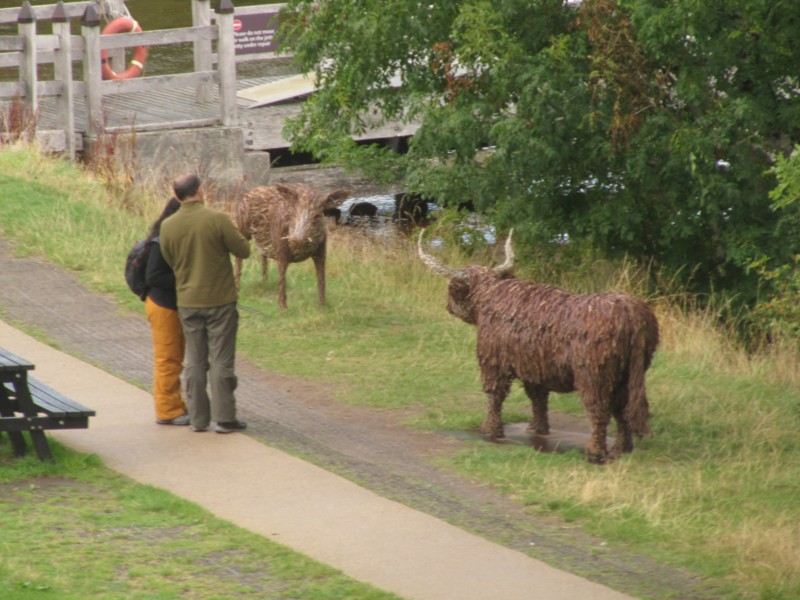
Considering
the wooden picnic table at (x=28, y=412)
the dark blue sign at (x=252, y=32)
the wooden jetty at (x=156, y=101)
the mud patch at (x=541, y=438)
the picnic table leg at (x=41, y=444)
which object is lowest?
the mud patch at (x=541, y=438)

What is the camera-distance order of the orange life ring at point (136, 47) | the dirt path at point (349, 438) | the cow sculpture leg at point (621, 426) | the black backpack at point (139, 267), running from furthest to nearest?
the orange life ring at point (136, 47), the black backpack at point (139, 267), the cow sculpture leg at point (621, 426), the dirt path at point (349, 438)

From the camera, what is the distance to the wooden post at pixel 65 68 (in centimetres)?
1883

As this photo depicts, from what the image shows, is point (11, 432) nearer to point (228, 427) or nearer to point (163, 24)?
point (228, 427)

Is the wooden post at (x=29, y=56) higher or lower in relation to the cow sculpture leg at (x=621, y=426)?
higher

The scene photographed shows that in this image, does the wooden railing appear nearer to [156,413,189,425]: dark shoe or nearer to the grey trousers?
[156,413,189,425]: dark shoe

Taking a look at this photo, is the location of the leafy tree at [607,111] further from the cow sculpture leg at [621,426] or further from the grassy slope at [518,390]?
the cow sculpture leg at [621,426]

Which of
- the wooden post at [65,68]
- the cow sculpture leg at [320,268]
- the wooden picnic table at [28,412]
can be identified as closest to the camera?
the wooden picnic table at [28,412]

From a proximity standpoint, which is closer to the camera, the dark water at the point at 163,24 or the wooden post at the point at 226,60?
the wooden post at the point at 226,60

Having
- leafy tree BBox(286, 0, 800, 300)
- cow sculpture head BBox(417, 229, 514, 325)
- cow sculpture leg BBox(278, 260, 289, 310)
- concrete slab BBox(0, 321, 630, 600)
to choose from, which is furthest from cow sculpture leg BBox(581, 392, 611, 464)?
leafy tree BBox(286, 0, 800, 300)

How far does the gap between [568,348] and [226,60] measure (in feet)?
→ 40.8

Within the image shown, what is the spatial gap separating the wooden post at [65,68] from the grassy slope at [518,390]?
5.34ft

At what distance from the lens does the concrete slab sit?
258 inches

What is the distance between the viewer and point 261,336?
12.3m

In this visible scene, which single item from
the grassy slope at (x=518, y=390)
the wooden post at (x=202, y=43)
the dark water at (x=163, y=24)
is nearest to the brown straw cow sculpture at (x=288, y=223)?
the grassy slope at (x=518, y=390)
